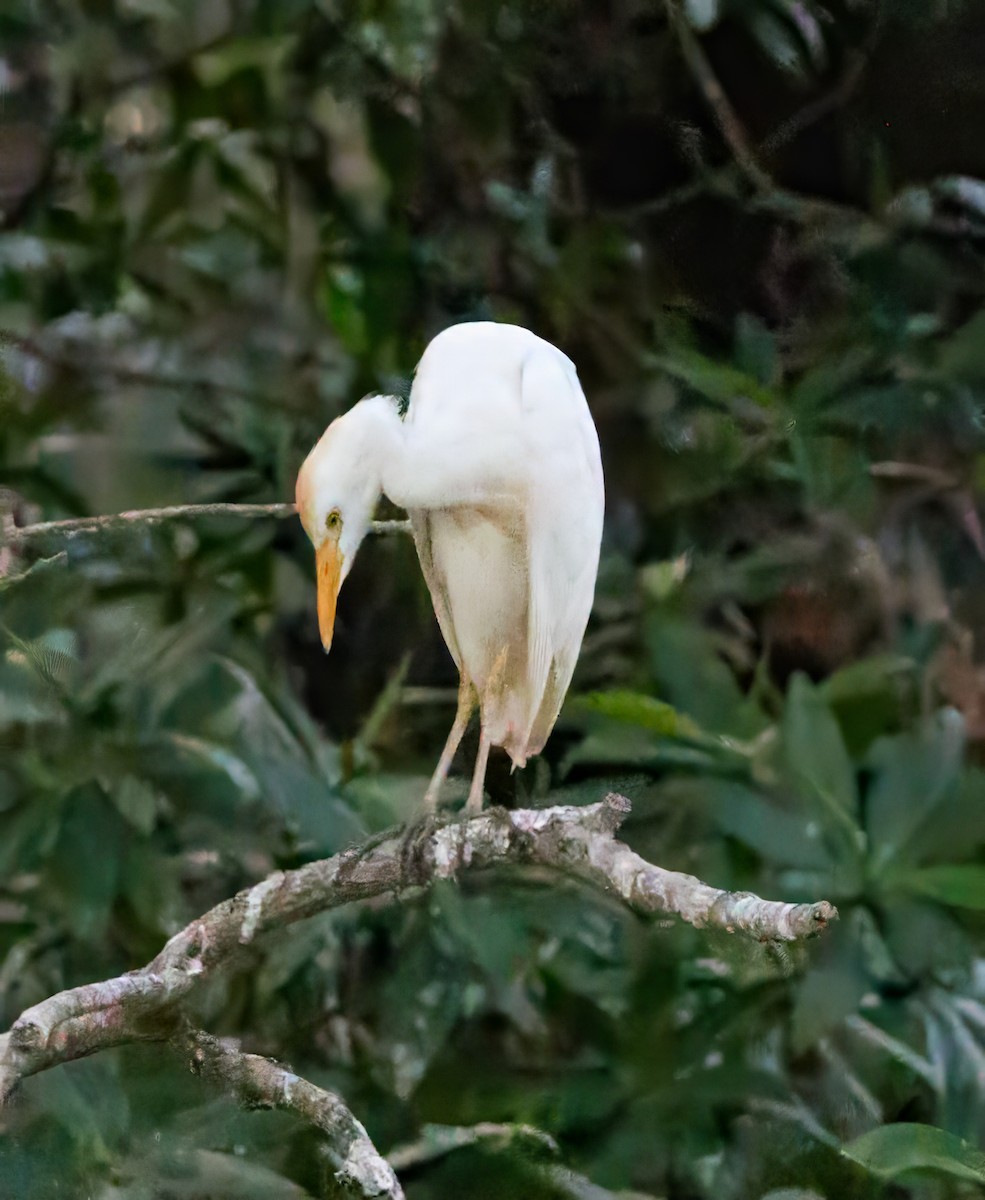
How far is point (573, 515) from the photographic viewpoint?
99 centimetres

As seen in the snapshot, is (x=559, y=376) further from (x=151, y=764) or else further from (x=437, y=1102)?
(x=437, y=1102)

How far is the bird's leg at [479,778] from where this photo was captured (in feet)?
3.23

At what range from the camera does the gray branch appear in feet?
3.14

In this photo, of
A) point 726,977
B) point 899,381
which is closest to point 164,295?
point 899,381

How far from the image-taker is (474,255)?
1.01 m

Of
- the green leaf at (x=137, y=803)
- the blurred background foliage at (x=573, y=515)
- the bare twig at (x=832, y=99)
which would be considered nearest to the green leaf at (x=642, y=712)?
the blurred background foliage at (x=573, y=515)

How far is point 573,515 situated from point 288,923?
0.42m

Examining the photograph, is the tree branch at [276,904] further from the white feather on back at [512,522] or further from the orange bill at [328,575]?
the orange bill at [328,575]

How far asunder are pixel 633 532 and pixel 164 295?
45 cm

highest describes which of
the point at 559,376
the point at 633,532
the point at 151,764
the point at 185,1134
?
the point at 559,376

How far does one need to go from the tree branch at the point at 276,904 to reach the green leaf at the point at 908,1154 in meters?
0.27

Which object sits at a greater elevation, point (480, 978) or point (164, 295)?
point (164, 295)

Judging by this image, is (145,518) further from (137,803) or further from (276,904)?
(276,904)

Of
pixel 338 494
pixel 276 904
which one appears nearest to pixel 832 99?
pixel 338 494
